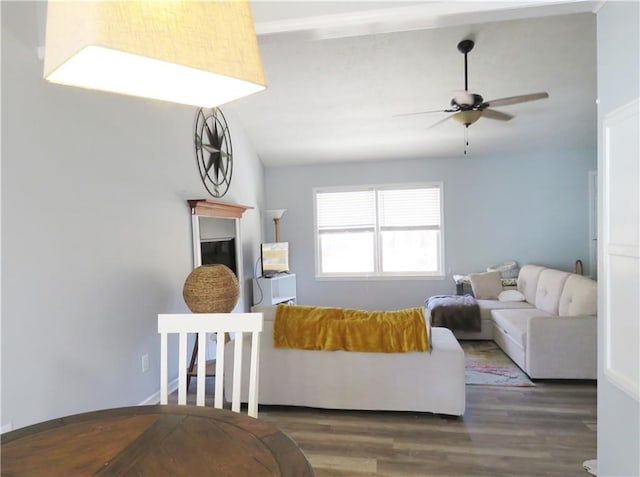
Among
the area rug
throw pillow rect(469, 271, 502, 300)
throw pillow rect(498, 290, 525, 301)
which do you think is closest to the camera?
the area rug

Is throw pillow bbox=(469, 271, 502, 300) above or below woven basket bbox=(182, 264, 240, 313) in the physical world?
below

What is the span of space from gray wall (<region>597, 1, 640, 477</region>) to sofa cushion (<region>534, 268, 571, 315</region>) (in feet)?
8.13

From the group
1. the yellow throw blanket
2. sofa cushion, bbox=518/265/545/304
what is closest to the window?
sofa cushion, bbox=518/265/545/304

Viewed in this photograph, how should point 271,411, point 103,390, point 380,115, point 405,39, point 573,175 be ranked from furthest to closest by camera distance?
point 573,175 < point 380,115 < point 405,39 < point 271,411 < point 103,390

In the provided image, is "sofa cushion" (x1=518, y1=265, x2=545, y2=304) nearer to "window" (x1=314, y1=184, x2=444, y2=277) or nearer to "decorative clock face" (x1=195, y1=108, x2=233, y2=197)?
"window" (x1=314, y1=184, x2=444, y2=277)

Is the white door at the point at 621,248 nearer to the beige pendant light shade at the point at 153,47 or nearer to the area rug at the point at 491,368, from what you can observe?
the beige pendant light shade at the point at 153,47

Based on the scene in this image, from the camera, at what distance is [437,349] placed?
281 cm

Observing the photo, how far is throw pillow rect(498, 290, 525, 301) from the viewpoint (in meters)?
5.09

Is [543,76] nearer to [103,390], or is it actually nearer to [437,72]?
[437,72]

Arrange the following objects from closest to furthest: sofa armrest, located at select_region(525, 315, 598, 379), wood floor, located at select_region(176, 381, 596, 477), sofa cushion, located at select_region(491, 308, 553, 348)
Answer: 1. wood floor, located at select_region(176, 381, 596, 477)
2. sofa armrest, located at select_region(525, 315, 598, 379)
3. sofa cushion, located at select_region(491, 308, 553, 348)

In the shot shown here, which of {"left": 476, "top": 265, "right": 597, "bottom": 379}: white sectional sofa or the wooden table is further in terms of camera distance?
{"left": 476, "top": 265, "right": 597, "bottom": 379}: white sectional sofa

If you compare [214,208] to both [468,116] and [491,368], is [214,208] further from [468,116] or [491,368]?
[491,368]

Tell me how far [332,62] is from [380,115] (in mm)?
1176

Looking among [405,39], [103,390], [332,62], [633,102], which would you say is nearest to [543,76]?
[405,39]
